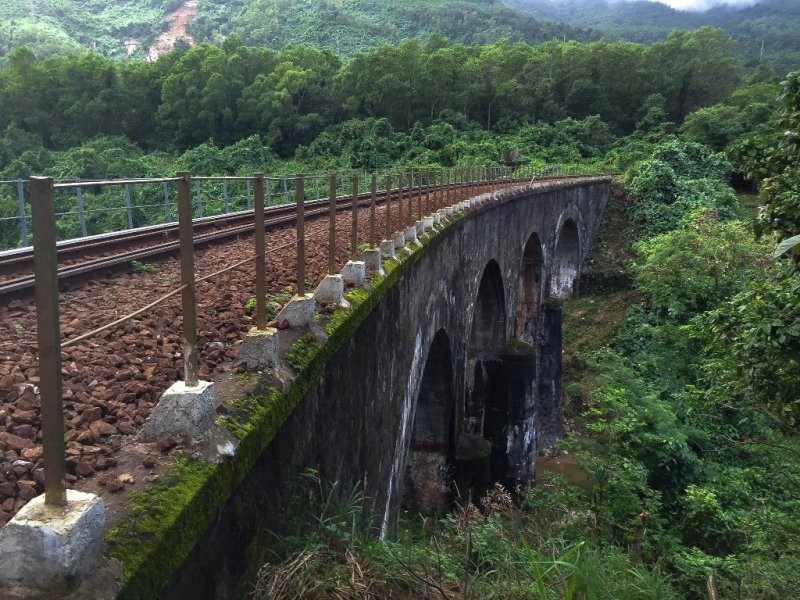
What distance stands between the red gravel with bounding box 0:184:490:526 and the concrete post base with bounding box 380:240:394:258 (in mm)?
973

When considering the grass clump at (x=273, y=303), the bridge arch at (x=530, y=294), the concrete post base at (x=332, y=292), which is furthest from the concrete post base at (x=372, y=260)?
the bridge arch at (x=530, y=294)

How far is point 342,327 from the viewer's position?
178 inches

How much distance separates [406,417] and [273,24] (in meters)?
137

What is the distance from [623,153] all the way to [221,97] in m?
33.8

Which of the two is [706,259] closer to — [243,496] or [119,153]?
[243,496]

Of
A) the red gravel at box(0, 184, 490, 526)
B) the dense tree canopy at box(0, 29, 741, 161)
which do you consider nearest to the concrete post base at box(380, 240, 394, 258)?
the red gravel at box(0, 184, 490, 526)

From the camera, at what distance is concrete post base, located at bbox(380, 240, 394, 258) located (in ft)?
22.6

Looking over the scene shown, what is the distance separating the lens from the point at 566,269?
33.4 m

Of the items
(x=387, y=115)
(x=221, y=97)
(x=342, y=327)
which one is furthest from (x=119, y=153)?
(x=342, y=327)

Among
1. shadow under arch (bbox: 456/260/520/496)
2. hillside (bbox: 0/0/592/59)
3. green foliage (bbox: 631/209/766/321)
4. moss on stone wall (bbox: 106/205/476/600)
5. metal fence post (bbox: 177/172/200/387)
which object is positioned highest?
hillside (bbox: 0/0/592/59)

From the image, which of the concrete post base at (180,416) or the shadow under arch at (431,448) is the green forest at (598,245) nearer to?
the concrete post base at (180,416)

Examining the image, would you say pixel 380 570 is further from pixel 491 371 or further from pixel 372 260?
pixel 491 371

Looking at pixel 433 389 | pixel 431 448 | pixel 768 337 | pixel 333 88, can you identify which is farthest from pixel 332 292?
pixel 333 88

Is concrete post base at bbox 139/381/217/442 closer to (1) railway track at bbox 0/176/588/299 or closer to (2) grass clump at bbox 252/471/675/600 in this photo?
(2) grass clump at bbox 252/471/675/600
